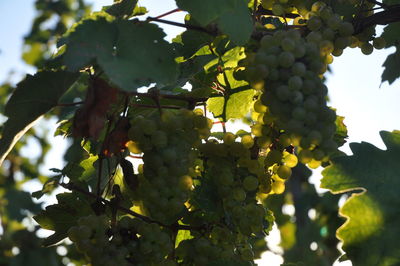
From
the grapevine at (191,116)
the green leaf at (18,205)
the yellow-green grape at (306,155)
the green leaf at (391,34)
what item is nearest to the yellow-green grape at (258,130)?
the grapevine at (191,116)

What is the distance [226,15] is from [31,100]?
44 centimetres

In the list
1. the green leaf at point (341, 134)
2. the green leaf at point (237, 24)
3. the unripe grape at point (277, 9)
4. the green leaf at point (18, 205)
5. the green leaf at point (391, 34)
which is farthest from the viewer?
the green leaf at point (18, 205)

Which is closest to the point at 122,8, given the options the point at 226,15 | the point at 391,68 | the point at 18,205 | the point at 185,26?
the point at 185,26

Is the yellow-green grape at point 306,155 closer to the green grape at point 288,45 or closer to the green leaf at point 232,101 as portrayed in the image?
the green grape at point 288,45

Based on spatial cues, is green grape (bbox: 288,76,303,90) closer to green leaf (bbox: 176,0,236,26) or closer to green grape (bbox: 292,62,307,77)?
green grape (bbox: 292,62,307,77)

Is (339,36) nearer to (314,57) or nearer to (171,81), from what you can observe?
(314,57)

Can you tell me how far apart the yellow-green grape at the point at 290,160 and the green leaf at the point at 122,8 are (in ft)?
1.61

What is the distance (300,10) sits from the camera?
4.65ft

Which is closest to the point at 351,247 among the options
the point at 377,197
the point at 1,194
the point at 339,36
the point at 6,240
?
the point at 377,197

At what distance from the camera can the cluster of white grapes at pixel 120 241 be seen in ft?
3.82

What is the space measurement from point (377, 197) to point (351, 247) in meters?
0.12

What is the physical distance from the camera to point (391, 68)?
1.85m

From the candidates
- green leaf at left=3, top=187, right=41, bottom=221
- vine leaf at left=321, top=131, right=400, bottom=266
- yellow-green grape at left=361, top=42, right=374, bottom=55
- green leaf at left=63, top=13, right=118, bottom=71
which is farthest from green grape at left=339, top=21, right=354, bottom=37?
green leaf at left=3, top=187, right=41, bottom=221

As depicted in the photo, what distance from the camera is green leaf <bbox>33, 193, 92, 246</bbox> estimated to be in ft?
4.63
